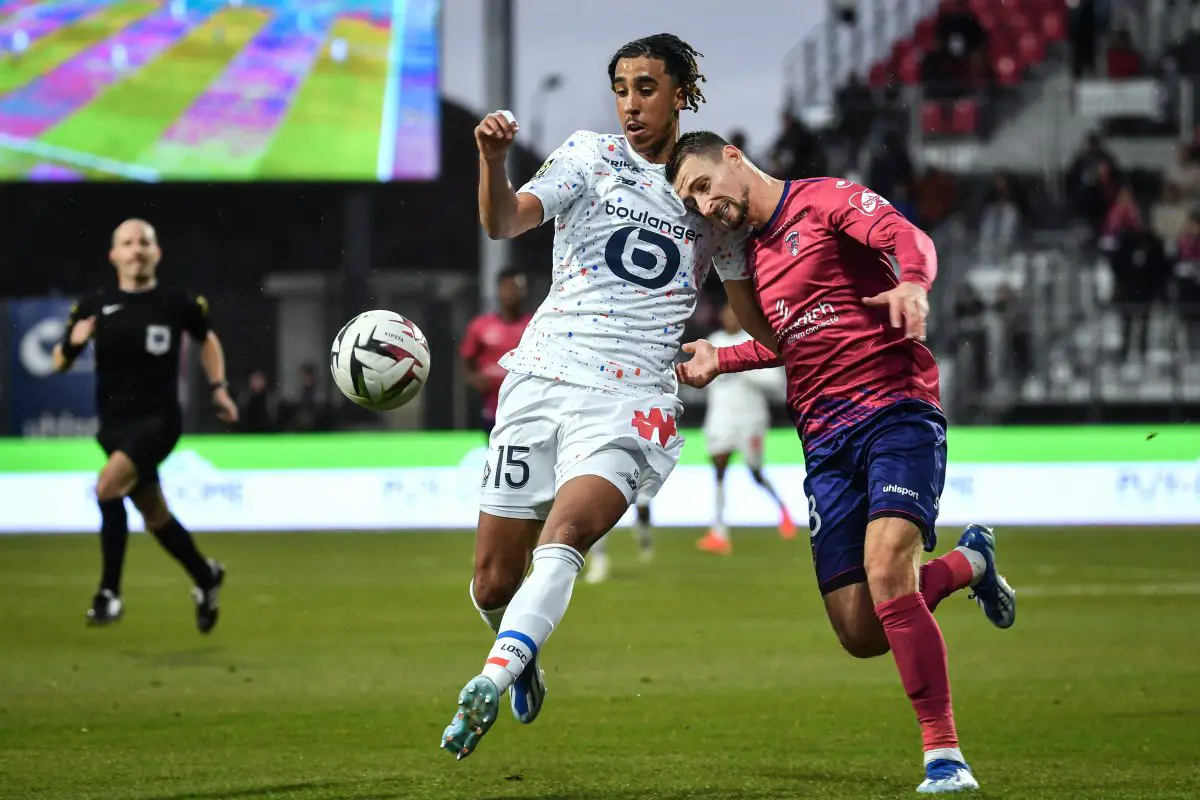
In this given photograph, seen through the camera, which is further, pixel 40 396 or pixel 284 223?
pixel 284 223

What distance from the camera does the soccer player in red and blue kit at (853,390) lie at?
17.9 ft

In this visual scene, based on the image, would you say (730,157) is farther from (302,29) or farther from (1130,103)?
(1130,103)

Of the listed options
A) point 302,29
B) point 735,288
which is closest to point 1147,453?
point 302,29

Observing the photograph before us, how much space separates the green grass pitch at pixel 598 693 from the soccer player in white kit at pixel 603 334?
828 mm

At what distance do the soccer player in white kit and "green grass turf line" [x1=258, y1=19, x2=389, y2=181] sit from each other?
16880 millimetres

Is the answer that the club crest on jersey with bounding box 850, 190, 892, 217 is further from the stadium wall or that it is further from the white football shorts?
the stadium wall

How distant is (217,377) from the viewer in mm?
10555

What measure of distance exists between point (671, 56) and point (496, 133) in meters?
0.99

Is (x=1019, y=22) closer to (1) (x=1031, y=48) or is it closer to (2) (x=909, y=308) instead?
(1) (x=1031, y=48)

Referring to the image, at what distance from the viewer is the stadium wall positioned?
19297mm

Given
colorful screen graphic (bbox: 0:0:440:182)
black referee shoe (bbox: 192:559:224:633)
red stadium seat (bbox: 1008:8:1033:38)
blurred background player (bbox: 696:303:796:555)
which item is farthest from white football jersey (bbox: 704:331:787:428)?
red stadium seat (bbox: 1008:8:1033:38)

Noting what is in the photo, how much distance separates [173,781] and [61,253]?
2791 cm

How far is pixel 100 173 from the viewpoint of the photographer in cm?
2250

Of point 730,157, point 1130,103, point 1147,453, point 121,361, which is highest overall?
point 1130,103
